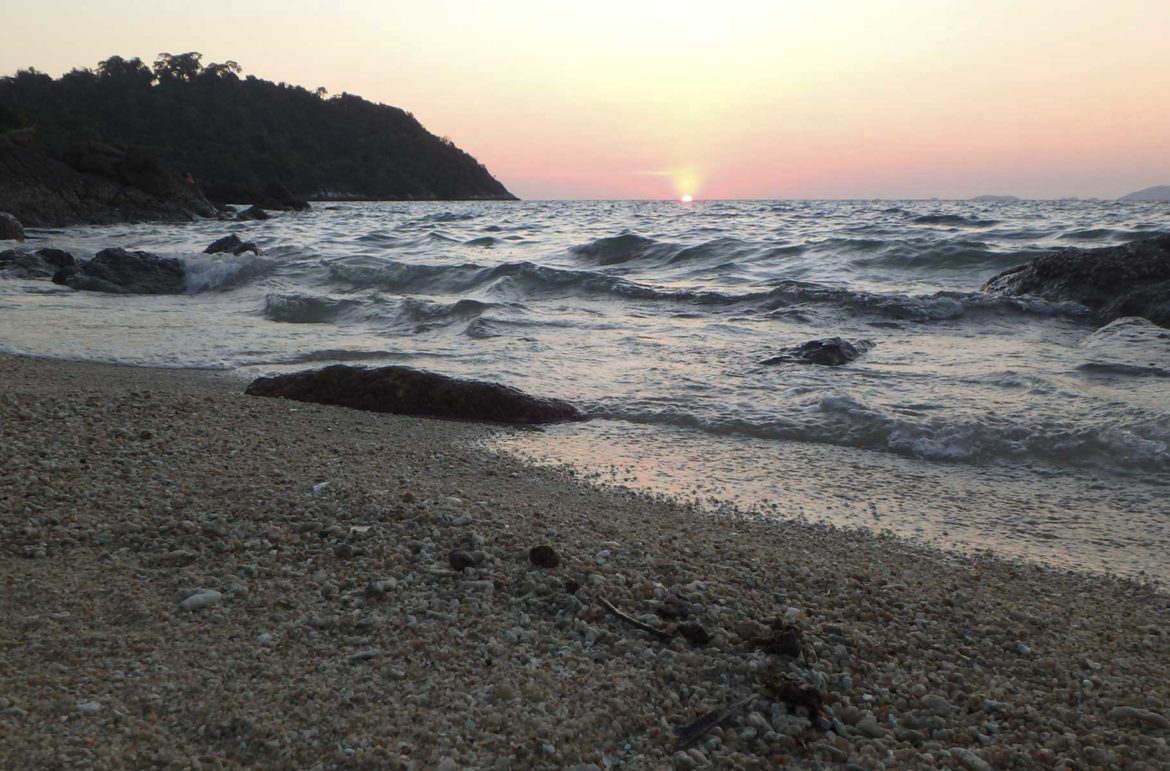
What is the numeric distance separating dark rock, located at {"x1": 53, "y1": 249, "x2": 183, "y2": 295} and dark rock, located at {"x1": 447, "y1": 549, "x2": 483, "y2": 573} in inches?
406

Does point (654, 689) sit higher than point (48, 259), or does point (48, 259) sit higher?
point (48, 259)

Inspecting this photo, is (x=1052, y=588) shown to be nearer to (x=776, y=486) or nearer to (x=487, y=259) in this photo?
(x=776, y=486)

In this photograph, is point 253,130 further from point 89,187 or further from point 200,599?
point 200,599

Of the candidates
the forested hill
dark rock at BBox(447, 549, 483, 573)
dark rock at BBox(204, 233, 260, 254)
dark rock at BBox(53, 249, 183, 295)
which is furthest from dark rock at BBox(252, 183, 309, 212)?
dark rock at BBox(447, 549, 483, 573)

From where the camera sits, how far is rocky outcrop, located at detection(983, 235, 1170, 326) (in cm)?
828

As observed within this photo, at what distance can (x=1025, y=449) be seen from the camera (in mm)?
4414

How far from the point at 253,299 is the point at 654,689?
10.4 m

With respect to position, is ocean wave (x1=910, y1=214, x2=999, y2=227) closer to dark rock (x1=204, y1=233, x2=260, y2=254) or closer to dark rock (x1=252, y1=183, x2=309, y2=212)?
dark rock (x1=204, y1=233, x2=260, y2=254)

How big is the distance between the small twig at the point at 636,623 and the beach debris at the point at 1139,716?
1.06 m

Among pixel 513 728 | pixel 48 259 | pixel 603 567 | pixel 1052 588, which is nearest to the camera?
pixel 513 728

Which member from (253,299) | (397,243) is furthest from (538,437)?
(397,243)

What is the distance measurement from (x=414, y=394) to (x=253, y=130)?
75.9 meters

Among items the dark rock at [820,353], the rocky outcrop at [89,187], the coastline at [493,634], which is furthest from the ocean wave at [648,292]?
the rocky outcrop at [89,187]

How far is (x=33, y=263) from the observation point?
41.2ft
